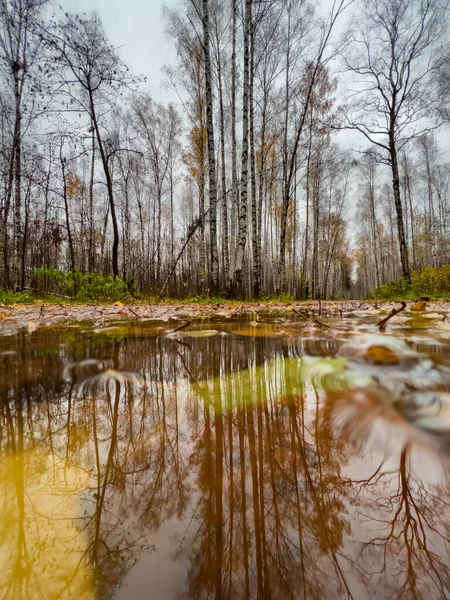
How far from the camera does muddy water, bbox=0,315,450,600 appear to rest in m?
0.28

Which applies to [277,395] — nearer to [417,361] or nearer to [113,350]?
[417,361]

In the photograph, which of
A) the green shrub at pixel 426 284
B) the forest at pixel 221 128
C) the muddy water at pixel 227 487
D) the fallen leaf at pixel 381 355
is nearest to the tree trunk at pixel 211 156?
the forest at pixel 221 128

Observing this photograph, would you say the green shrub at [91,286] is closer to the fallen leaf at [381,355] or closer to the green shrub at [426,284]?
the fallen leaf at [381,355]

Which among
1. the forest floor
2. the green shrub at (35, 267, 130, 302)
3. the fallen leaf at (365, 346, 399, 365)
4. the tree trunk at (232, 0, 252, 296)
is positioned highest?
the tree trunk at (232, 0, 252, 296)

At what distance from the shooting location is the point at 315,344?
1441 mm

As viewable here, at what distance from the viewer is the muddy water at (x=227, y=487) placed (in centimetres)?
28

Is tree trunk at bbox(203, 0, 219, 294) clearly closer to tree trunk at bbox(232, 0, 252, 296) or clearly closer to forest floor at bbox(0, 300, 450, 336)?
tree trunk at bbox(232, 0, 252, 296)

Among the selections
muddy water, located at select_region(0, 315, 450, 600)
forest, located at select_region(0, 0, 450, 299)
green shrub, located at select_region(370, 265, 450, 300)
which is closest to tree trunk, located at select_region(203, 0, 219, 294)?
forest, located at select_region(0, 0, 450, 299)

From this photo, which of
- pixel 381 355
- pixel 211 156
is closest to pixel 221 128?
pixel 211 156

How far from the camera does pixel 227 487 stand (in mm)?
417

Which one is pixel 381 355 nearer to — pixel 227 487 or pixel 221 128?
pixel 227 487

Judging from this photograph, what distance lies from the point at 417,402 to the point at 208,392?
50 cm

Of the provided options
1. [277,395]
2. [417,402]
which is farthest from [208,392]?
[417,402]

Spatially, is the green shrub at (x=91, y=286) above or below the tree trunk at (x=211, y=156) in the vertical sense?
below
